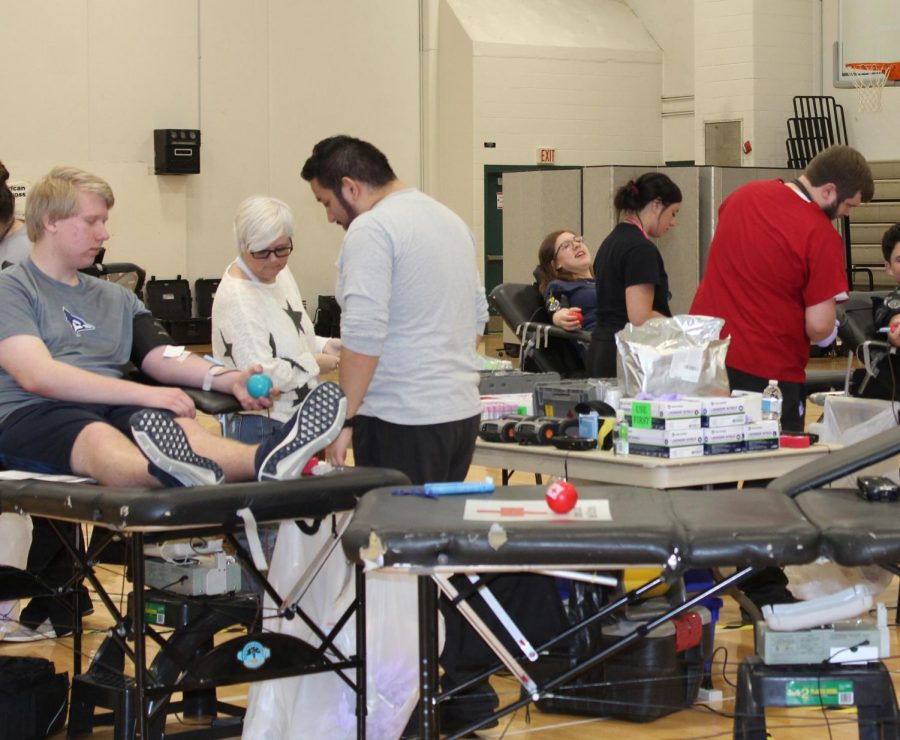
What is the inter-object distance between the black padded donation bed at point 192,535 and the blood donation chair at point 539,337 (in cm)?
295

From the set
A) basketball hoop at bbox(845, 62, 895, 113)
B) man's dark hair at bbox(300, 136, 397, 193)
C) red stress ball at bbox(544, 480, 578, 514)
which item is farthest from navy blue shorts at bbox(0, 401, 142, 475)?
basketball hoop at bbox(845, 62, 895, 113)

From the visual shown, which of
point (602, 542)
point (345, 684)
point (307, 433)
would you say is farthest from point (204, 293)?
point (602, 542)

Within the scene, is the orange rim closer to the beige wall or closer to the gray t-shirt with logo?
the beige wall

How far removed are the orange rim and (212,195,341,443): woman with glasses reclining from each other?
358 inches

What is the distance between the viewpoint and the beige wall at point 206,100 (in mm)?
11672

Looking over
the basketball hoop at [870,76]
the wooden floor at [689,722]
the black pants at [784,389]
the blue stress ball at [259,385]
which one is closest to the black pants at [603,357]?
the black pants at [784,389]

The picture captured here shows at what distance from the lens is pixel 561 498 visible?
211cm

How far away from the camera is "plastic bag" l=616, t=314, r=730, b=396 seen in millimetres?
3465

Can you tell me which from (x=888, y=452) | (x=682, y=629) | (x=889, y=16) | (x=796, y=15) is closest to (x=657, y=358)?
(x=682, y=629)

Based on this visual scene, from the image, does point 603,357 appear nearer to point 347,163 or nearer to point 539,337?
point 539,337

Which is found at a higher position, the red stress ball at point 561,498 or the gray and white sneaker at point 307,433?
the gray and white sneaker at point 307,433

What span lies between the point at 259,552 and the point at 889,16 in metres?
10.0

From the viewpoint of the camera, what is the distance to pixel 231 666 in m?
2.57

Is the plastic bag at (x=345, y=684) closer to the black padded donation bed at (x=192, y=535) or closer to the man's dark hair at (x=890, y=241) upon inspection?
the black padded donation bed at (x=192, y=535)
